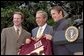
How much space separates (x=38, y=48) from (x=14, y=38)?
0.47 m

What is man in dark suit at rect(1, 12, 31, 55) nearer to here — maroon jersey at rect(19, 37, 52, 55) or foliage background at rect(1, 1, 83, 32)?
maroon jersey at rect(19, 37, 52, 55)

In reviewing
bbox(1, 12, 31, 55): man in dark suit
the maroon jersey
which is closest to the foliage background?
bbox(1, 12, 31, 55): man in dark suit

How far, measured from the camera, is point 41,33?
4469 mm

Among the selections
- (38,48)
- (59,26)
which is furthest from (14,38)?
(59,26)

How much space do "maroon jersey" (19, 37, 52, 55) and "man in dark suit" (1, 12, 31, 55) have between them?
141 millimetres

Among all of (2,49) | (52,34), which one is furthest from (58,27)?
(2,49)

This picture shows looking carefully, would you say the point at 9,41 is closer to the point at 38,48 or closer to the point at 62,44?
the point at 38,48

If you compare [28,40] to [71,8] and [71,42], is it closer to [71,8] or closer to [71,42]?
[71,42]

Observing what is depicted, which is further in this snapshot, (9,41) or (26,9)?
(26,9)

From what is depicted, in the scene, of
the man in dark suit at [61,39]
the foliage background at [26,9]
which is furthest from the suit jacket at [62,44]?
the foliage background at [26,9]

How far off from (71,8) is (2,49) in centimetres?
205

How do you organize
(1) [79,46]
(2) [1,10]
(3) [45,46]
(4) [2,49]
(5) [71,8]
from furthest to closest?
1. (2) [1,10]
2. (5) [71,8]
3. (4) [2,49]
4. (3) [45,46]
5. (1) [79,46]

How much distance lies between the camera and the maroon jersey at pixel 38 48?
4.31 metres

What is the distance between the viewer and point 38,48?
4.37 metres
